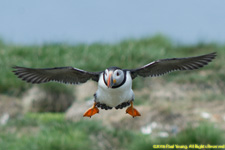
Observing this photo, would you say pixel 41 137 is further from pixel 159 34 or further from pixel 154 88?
pixel 159 34

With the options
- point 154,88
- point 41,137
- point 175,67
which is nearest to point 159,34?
point 154,88

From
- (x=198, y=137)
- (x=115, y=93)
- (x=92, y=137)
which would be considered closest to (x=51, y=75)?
(x=115, y=93)

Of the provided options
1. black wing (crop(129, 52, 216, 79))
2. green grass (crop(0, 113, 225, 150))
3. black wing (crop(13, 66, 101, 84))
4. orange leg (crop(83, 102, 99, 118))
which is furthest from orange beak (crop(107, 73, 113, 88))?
green grass (crop(0, 113, 225, 150))

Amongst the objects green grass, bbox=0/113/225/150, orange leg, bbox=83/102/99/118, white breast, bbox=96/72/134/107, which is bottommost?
green grass, bbox=0/113/225/150

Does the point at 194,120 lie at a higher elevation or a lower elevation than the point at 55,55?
lower

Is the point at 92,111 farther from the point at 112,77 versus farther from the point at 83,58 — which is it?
the point at 83,58

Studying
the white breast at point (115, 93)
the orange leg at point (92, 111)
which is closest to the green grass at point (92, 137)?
the orange leg at point (92, 111)

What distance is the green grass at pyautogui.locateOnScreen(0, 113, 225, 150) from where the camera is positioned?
398 inches

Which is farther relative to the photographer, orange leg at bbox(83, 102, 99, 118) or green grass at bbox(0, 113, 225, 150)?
green grass at bbox(0, 113, 225, 150)

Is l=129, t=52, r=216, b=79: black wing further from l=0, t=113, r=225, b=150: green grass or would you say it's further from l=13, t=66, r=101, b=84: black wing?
l=0, t=113, r=225, b=150: green grass

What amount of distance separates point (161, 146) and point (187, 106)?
2.97 m

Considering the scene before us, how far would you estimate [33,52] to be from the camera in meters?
17.7

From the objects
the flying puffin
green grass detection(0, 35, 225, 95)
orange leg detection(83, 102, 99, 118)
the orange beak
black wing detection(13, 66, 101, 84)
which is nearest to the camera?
the orange beak

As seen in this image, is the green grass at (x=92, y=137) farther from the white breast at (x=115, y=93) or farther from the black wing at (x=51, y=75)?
the white breast at (x=115, y=93)
